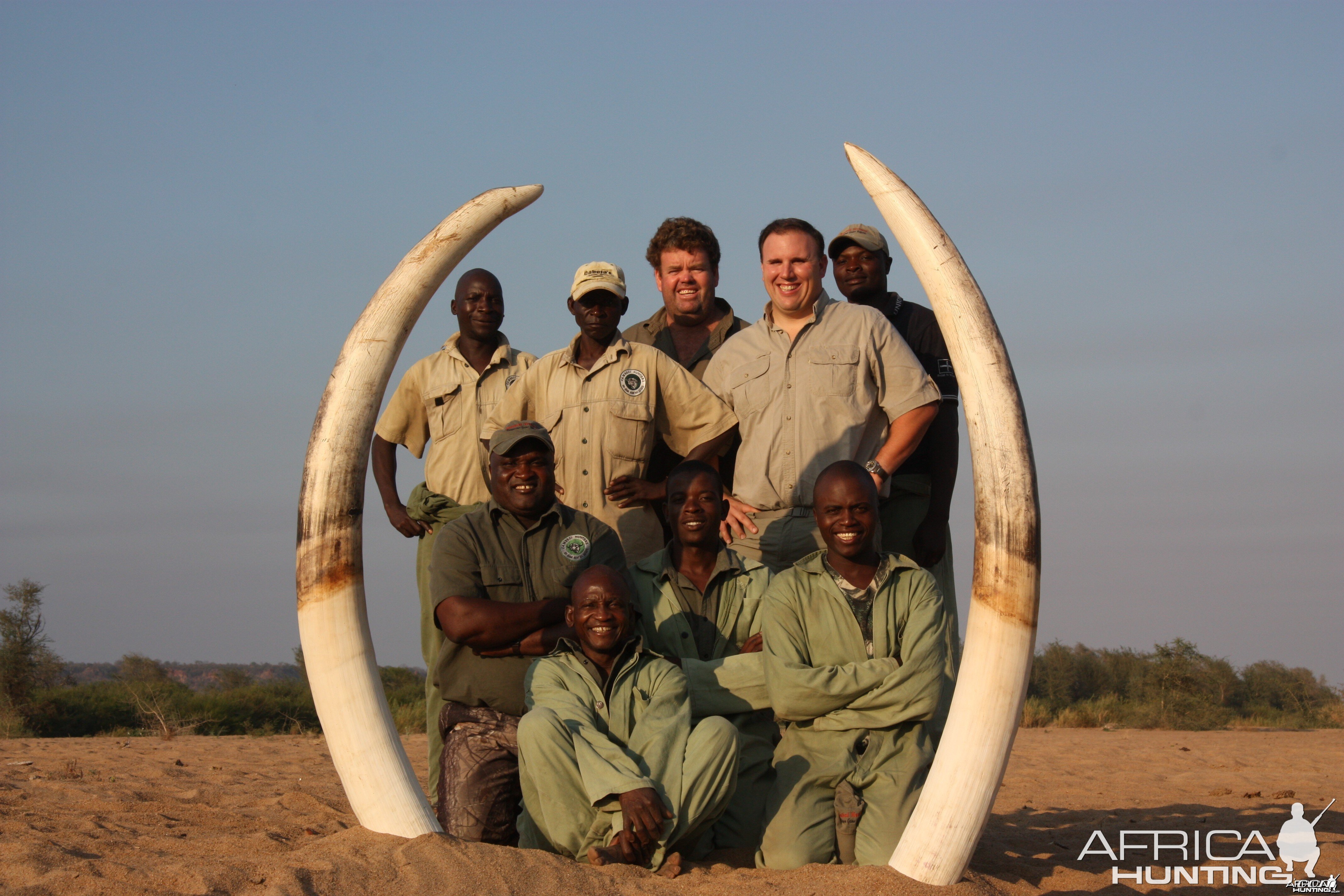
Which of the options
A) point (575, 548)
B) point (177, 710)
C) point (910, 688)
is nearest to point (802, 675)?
point (910, 688)

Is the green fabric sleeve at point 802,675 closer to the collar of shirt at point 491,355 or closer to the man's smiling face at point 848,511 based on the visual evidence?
the man's smiling face at point 848,511

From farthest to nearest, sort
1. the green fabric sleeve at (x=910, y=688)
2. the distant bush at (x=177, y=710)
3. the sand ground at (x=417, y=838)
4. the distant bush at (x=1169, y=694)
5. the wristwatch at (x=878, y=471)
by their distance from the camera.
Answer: the distant bush at (x=1169, y=694)
the distant bush at (x=177, y=710)
the wristwatch at (x=878, y=471)
the green fabric sleeve at (x=910, y=688)
the sand ground at (x=417, y=838)

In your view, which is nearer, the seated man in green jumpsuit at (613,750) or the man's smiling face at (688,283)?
the seated man in green jumpsuit at (613,750)

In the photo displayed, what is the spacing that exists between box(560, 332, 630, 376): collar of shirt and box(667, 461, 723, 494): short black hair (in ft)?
2.88

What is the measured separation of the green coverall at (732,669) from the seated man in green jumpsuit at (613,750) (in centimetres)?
21

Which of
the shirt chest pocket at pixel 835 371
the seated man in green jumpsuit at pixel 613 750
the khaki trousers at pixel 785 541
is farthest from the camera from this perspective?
the shirt chest pocket at pixel 835 371

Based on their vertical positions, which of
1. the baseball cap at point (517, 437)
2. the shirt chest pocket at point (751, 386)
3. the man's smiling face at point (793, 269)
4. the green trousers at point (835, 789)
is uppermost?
the man's smiling face at point (793, 269)

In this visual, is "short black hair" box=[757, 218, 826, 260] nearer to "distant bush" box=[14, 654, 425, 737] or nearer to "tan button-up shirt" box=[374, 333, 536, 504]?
"tan button-up shirt" box=[374, 333, 536, 504]

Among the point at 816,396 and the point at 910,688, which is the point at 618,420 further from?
the point at 910,688

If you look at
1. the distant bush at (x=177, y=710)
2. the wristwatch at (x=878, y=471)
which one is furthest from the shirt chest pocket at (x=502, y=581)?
the distant bush at (x=177, y=710)

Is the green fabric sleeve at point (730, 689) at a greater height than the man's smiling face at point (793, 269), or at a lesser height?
lesser

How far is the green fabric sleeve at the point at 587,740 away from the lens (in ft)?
12.1

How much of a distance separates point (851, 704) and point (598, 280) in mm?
2529

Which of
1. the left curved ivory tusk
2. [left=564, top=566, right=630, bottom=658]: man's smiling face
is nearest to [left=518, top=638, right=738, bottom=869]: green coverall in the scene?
[left=564, top=566, right=630, bottom=658]: man's smiling face
